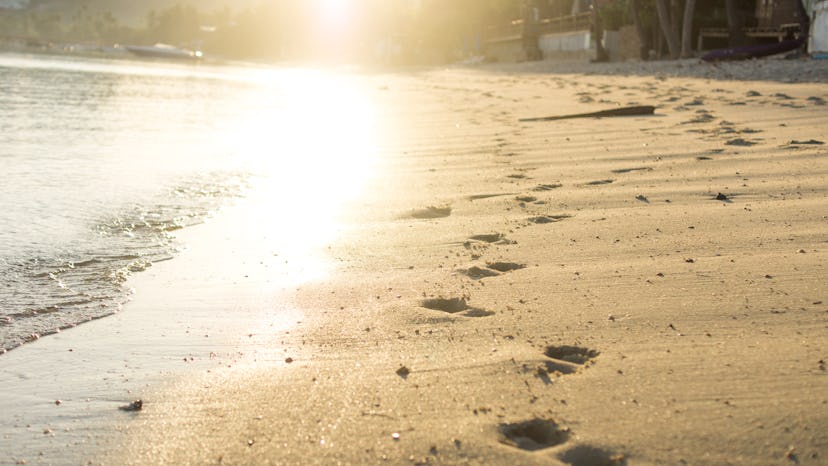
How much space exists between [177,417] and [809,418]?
1328 mm

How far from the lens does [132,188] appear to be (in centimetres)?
498

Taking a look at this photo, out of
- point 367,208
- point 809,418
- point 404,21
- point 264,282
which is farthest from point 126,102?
point 404,21

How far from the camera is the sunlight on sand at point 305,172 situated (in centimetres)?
348

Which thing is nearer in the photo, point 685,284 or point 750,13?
point 685,284

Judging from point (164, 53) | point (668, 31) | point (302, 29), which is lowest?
point (668, 31)

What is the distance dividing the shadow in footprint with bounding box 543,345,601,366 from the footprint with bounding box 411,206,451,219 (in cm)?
176

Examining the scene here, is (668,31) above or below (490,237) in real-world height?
above

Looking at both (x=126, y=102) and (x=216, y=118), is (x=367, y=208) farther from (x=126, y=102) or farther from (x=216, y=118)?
(x=126, y=102)

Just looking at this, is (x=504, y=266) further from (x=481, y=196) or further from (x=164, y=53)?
(x=164, y=53)

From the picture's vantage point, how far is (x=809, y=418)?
5.05ft

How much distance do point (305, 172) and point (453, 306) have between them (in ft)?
10.6

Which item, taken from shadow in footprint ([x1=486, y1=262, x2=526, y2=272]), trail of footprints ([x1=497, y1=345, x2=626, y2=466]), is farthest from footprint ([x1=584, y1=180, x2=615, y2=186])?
trail of footprints ([x1=497, y1=345, x2=626, y2=466])

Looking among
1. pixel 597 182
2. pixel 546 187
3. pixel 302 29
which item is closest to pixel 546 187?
pixel 546 187

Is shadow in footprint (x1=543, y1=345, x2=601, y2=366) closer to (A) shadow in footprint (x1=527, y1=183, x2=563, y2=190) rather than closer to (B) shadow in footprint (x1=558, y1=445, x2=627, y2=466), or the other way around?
(B) shadow in footprint (x1=558, y1=445, x2=627, y2=466)
